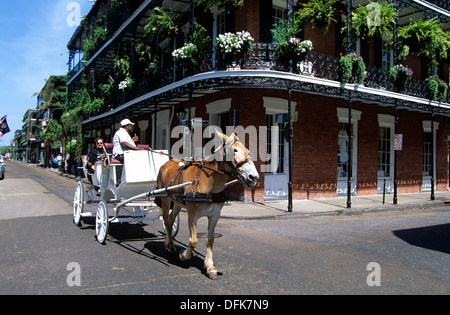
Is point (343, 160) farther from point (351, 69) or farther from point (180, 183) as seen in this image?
point (180, 183)

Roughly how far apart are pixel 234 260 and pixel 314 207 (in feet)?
24.2

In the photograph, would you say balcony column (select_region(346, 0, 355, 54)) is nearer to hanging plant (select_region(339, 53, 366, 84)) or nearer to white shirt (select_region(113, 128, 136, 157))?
hanging plant (select_region(339, 53, 366, 84))

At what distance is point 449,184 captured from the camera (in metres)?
21.8

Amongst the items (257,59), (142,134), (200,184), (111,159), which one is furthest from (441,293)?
(142,134)

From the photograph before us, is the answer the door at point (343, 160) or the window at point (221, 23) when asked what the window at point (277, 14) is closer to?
the window at point (221, 23)

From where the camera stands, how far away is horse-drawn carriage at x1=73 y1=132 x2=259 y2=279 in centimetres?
448

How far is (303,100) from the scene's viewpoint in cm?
1422

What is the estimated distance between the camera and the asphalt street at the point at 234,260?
13.8 ft

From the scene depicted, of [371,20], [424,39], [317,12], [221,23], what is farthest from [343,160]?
[221,23]

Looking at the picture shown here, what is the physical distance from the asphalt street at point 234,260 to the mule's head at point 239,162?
1.34 m

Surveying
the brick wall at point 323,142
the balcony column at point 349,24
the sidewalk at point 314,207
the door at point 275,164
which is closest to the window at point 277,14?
the balcony column at point 349,24
